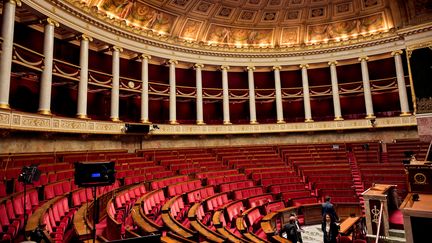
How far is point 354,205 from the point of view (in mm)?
10344

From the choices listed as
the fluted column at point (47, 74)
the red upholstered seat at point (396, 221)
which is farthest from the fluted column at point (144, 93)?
the red upholstered seat at point (396, 221)

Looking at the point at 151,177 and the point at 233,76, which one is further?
the point at 233,76

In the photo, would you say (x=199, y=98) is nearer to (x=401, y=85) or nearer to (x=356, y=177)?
(x=356, y=177)

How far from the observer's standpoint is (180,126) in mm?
16484

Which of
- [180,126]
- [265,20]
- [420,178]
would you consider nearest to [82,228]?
[420,178]

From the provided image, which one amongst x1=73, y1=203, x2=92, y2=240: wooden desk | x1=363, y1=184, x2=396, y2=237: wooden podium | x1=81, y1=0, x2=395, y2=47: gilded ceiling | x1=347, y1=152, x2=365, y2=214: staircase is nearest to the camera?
x1=73, y1=203, x2=92, y2=240: wooden desk

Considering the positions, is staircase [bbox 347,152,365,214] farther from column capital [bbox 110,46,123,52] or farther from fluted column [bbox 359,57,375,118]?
column capital [bbox 110,46,123,52]

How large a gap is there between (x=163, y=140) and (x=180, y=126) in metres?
1.30

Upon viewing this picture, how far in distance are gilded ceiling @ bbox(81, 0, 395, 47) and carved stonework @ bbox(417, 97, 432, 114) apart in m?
7.60

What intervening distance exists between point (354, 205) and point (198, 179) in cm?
595

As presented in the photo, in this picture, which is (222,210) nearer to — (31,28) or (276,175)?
(276,175)

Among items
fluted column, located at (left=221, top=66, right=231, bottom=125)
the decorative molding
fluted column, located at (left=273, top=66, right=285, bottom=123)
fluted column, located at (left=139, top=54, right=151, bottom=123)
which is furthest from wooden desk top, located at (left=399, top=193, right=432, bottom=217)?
fluted column, located at (left=273, top=66, right=285, bottom=123)

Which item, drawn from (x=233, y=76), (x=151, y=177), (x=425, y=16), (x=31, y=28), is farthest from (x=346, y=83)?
(x=31, y=28)

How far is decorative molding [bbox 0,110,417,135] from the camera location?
30.7ft
